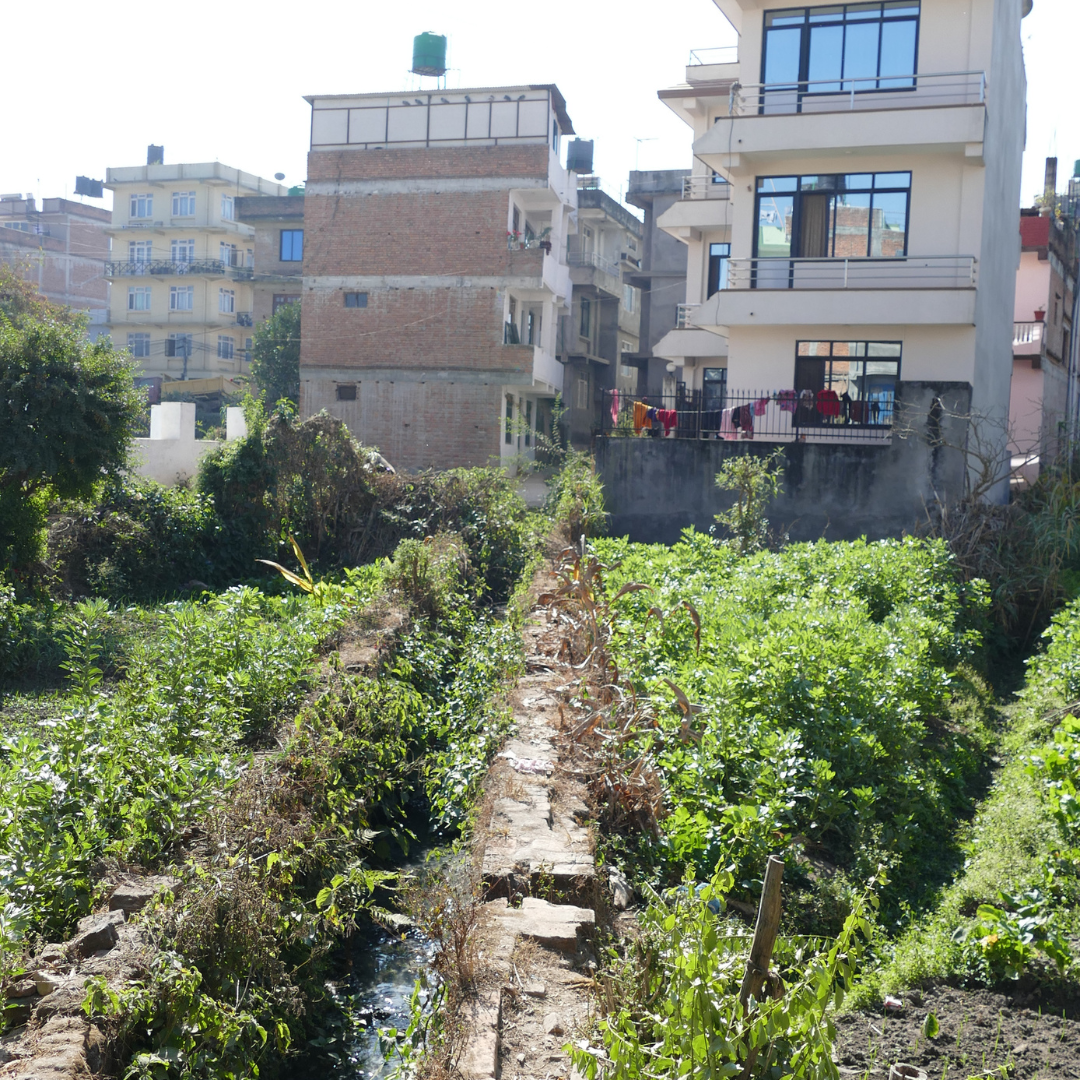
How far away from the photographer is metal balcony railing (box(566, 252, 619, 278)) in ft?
124

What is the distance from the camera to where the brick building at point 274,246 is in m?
45.8

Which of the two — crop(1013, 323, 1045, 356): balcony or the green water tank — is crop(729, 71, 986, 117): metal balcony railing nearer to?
crop(1013, 323, 1045, 356): balcony

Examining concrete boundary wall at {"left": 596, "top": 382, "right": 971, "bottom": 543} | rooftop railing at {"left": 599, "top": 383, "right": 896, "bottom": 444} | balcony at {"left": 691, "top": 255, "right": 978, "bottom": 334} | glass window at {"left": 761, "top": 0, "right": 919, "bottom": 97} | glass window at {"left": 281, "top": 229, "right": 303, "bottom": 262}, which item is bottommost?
concrete boundary wall at {"left": 596, "top": 382, "right": 971, "bottom": 543}

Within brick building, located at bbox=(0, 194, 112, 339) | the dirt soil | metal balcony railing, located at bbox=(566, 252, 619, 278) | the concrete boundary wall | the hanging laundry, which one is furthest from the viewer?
brick building, located at bbox=(0, 194, 112, 339)

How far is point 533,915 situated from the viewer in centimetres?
561

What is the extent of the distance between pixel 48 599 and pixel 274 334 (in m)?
28.1

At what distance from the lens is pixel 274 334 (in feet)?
133

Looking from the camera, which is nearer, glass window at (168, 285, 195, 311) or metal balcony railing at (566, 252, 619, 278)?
metal balcony railing at (566, 252, 619, 278)

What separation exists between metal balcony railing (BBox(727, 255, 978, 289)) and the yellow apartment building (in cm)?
3207

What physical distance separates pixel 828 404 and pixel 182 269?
122 feet

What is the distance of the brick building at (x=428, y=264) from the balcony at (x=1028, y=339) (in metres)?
13.5

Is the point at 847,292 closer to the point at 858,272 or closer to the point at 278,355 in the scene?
the point at 858,272

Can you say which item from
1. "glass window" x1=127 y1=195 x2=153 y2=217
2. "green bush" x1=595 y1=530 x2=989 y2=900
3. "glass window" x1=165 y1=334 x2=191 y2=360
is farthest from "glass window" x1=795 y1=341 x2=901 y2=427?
"glass window" x1=127 y1=195 x2=153 y2=217

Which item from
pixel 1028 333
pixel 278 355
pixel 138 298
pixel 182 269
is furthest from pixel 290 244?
pixel 1028 333
